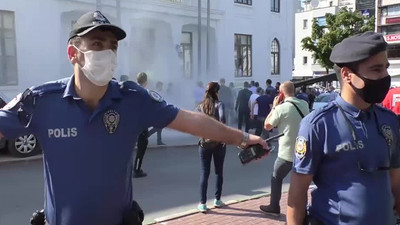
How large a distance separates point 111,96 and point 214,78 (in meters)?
17.3

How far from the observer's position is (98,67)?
209cm

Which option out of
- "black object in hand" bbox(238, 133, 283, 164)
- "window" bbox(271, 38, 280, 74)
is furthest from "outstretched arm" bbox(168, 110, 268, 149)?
"window" bbox(271, 38, 280, 74)

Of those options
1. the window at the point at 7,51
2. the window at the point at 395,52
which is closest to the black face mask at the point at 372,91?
the window at the point at 7,51

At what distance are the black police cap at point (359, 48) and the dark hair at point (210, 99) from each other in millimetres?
3379

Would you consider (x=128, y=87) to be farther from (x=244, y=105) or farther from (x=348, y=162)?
(x=244, y=105)

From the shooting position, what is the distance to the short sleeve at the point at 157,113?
7.24 ft

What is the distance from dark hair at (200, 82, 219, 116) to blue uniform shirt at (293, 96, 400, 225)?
133 inches

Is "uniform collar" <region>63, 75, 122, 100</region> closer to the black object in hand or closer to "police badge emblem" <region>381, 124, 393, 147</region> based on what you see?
the black object in hand

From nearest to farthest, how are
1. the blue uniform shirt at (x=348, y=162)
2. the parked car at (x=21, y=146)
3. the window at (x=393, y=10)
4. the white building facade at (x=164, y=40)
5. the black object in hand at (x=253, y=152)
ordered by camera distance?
the blue uniform shirt at (x=348, y=162)
the black object in hand at (x=253, y=152)
the parked car at (x=21, y=146)
the white building facade at (x=164, y=40)
the window at (x=393, y=10)

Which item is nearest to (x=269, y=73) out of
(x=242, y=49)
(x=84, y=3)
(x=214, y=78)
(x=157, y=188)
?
(x=242, y=49)

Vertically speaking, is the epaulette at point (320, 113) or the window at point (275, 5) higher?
the window at point (275, 5)

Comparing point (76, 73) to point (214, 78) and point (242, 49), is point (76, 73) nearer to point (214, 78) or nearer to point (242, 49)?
point (214, 78)

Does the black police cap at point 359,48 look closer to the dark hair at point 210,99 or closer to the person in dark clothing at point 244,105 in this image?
the dark hair at point 210,99

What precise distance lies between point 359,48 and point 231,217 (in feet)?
11.3
